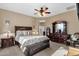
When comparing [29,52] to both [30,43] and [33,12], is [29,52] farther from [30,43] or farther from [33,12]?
[33,12]

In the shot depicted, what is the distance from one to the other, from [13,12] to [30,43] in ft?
2.10

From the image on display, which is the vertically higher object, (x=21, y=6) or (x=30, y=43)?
(x=21, y=6)

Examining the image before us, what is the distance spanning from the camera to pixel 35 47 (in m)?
2.09

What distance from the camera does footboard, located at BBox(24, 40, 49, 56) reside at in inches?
81.0

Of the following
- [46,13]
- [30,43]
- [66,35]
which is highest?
[46,13]

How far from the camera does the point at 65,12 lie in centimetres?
212

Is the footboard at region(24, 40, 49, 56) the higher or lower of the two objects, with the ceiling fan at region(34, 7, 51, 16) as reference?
lower

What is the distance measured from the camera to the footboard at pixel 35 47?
2.06 m

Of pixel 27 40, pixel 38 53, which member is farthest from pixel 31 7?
pixel 38 53

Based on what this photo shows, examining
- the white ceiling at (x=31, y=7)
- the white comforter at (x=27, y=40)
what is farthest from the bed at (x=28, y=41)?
the white ceiling at (x=31, y=7)

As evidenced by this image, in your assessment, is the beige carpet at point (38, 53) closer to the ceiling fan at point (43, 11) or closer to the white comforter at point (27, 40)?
the white comforter at point (27, 40)

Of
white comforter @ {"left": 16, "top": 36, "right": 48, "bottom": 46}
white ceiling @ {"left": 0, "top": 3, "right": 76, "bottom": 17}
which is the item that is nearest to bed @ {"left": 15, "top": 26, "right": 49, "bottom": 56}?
white comforter @ {"left": 16, "top": 36, "right": 48, "bottom": 46}

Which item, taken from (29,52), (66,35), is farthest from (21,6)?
(66,35)

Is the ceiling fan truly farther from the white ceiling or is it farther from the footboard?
the footboard
